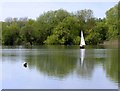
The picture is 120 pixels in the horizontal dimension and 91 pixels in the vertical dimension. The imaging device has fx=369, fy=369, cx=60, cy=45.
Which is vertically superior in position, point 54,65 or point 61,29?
point 61,29

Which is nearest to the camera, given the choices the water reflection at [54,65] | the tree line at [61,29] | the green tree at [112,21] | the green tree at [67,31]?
the water reflection at [54,65]

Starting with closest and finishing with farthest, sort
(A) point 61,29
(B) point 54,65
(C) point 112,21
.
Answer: (B) point 54,65
(C) point 112,21
(A) point 61,29

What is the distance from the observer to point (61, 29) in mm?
70125

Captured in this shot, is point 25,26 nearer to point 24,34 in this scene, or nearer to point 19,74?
point 24,34

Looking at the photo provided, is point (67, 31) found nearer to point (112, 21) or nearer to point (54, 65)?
point (112, 21)

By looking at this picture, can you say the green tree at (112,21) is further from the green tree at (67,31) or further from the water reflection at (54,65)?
the water reflection at (54,65)

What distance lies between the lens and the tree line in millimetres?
68750

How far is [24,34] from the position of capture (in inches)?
2921

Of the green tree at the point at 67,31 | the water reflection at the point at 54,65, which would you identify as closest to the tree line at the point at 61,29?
the green tree at the point at 67,31

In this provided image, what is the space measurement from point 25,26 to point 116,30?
811 inches

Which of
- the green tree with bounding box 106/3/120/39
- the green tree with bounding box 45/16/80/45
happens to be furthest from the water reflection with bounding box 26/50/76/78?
the green tree with bounding box 45/16/80/45

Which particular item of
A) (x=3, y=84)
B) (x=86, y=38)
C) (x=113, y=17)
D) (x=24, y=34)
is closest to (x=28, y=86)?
(x=3, y=84)

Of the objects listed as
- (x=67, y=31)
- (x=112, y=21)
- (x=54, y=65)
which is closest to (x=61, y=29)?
(x=67, y=31)

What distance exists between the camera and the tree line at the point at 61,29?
68750 mm
